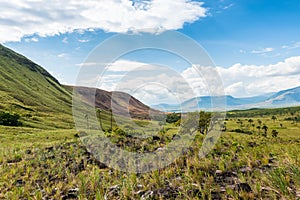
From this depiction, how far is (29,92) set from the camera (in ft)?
413

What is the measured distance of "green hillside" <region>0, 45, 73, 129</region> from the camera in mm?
92519

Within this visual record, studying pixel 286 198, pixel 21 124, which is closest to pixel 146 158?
pixel 286 198

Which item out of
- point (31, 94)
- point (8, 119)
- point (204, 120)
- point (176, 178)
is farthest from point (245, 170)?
point (31, 94)

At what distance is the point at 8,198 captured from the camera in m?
8.09

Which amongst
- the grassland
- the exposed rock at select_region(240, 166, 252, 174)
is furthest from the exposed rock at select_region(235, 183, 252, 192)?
the exposed rock at select_region(240, 166, 252, 174)

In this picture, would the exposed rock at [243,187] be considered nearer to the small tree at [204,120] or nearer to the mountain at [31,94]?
the small tree at [204,120]

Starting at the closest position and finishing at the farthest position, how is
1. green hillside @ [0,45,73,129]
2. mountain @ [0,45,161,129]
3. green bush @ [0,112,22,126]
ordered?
green bush @ [0,112,22,126], mountain @ [0,45,161,129], green hillside @ [0,45,73,129]

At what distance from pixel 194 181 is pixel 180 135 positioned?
20.8 feet

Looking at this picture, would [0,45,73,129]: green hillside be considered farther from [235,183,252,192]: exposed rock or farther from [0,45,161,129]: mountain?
[235,183,252,192]: exposed rock

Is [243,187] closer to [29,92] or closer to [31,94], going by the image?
[31,94]

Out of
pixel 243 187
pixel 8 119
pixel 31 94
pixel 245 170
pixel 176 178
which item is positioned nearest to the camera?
pixel 243 187

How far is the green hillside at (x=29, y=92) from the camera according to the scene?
92.5m

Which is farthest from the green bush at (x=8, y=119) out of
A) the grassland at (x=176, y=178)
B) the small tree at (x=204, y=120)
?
the small tree at (x=204, y=120)

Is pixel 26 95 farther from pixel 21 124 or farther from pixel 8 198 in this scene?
pixel 8 198
